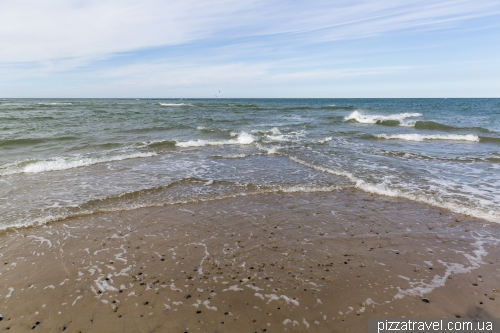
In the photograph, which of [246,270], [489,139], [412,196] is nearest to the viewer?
[246,270]

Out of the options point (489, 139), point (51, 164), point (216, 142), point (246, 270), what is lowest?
point (246, 270)

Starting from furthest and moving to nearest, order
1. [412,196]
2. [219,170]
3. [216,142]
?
1. [216,142]
2. [219,170]
3. [412,196]

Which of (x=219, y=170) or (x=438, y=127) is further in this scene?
(x=438, y=127)

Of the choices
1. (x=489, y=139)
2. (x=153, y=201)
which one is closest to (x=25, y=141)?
(x=153, y=201)

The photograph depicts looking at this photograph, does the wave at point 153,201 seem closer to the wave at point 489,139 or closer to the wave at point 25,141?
the wave at point 25,141

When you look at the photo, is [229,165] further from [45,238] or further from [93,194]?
[45,238]

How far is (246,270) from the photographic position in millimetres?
5156

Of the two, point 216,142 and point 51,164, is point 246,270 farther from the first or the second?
point 216,142

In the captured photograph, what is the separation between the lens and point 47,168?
12.2 metres

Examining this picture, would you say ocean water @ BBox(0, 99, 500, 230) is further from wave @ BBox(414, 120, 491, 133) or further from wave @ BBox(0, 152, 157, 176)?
wave @ BBox(414, 120, 491, 133)

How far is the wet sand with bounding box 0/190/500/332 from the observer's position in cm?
413

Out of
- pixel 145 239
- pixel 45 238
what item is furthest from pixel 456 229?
pixel 45 238

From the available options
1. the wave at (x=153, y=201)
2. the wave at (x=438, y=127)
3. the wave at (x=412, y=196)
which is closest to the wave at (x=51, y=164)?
the wave at (x=153, y=201)

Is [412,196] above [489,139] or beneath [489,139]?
beneath
